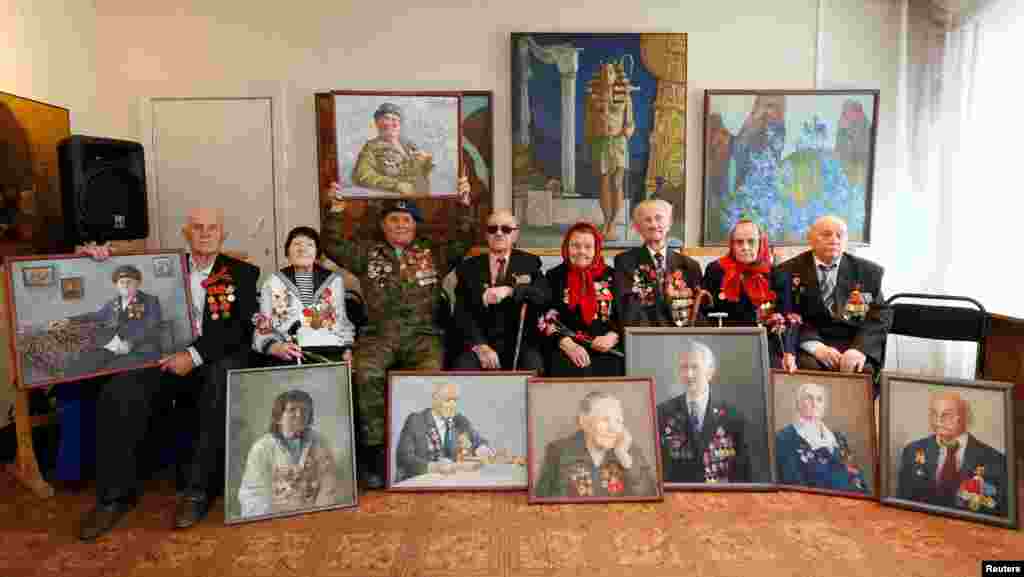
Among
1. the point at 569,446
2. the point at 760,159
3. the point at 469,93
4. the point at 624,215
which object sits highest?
the point at 469,93

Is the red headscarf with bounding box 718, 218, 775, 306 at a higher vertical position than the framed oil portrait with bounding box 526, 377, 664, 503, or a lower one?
higher

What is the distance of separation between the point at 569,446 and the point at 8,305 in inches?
102

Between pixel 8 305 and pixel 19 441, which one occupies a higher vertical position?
pixel 8 305

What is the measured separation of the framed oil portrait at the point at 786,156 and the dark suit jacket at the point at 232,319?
2.99 meters

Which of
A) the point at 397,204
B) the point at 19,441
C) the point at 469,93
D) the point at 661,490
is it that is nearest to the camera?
the point at 661,490

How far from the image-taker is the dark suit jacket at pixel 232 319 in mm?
3123

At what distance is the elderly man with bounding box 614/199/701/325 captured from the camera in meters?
3.39

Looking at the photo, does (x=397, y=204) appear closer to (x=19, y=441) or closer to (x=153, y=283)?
(x=153, y=283)

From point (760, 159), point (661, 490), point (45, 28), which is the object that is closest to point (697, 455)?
point (661, 490)

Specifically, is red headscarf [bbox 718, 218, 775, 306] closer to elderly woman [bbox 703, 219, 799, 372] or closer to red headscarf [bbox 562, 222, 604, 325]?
elderly woman [bbox 703, 219, 799, 372]

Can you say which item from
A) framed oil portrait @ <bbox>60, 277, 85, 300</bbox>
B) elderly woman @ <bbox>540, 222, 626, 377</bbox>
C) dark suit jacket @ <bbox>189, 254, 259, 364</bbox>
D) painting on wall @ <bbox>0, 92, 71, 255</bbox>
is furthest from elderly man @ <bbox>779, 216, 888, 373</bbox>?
painting on wall @ <bbox>0, 92, 71, 255</bbox>

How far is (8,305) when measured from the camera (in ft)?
9.19

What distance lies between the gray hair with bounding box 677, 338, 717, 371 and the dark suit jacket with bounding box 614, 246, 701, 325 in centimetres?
37

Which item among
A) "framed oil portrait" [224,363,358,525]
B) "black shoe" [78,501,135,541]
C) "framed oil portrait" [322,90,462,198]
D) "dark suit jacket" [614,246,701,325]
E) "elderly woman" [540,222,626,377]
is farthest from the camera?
"framed oil portrait" [322,90,462,198]
